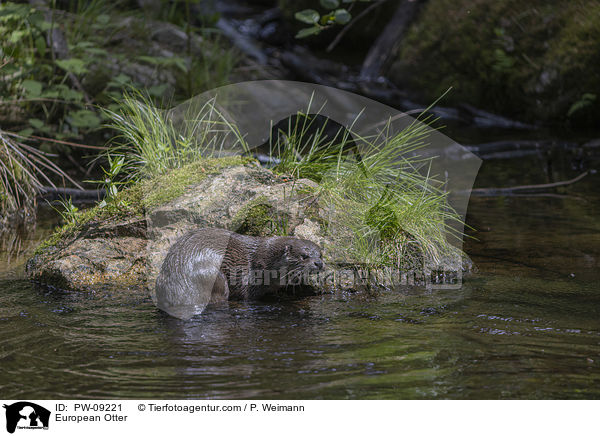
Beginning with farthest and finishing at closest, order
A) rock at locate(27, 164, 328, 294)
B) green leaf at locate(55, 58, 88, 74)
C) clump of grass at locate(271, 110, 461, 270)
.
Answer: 1. green leaf at locate(55, 58, 88, 74)
2. clump of grass at locate(271, 110, 461, 270)
3. rock at locate(27, 164, 328, 294)

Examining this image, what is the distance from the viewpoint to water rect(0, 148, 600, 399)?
312cm

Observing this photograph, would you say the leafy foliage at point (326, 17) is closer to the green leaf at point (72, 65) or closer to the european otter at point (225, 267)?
the european otter at point (225, 267)

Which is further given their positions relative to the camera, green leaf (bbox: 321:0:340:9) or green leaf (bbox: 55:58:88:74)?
green leaf (bbox: 55:58:88:74)

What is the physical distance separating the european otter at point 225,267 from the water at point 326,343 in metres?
0.15

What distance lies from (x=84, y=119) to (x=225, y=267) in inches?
195

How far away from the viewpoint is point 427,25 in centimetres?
1437

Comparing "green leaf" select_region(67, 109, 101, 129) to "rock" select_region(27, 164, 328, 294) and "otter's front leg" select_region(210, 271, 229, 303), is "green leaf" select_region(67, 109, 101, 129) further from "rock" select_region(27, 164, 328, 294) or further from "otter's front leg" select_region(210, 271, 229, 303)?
"otter's front leg" select_region(210, 271, 229, 303)

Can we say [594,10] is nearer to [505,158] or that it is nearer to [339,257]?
[505,158]

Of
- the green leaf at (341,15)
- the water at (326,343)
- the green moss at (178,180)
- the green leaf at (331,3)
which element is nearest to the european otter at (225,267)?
the water at (326,343)

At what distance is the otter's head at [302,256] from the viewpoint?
4.52 m
